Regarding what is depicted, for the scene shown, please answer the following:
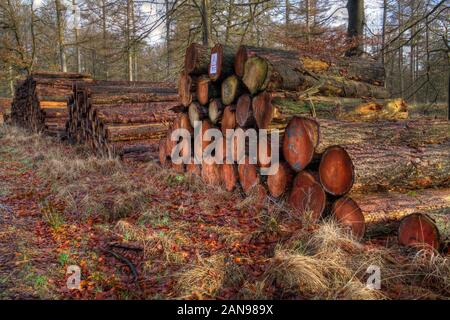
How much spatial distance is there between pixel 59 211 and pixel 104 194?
2.07ft

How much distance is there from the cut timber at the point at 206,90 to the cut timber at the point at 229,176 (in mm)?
1076

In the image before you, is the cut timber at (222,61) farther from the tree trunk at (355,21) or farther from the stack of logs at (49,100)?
the stack of logs at (49,100)

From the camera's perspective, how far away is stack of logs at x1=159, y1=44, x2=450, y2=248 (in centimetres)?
344

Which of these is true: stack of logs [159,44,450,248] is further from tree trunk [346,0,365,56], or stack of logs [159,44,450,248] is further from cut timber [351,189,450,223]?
tree trunk [346,0,365,56]

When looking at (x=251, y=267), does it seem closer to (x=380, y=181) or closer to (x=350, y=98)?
(x=380, y=181)

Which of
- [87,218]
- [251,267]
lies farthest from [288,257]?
[87,218]

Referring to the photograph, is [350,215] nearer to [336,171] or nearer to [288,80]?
[336,171]

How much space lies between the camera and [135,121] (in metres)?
7.78

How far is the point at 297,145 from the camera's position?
12.4ft

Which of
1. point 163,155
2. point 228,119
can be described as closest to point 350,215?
point 228,119

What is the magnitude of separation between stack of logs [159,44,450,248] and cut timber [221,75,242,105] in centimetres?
1

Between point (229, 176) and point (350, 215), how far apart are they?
2003mm

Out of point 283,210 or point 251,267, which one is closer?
point 251,267

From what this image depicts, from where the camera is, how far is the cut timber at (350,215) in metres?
3.23
